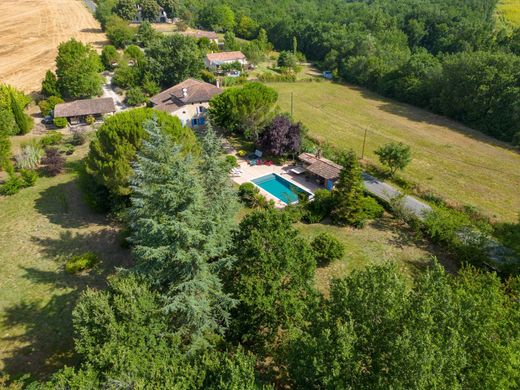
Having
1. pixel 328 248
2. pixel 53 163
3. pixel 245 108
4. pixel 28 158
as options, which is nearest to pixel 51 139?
pixel 28 158

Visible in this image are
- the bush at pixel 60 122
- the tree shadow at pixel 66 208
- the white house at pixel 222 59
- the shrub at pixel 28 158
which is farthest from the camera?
the white house at pixel 222 59

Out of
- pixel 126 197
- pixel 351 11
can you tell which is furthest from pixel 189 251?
pixel 351 11

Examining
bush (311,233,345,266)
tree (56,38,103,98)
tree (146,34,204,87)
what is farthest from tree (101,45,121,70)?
bush (311,233,345,266)

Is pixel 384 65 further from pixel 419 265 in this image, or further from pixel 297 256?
pixel 297 256

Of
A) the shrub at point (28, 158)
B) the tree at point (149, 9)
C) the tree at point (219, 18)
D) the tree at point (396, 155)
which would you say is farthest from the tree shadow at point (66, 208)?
the tree at point (149, 9)

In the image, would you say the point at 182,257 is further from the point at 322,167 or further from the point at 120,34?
the point at 120,34

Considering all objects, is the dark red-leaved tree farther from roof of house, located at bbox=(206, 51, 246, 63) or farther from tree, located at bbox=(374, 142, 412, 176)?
roof of house, located at bbox=(206, 51, 246, 63)

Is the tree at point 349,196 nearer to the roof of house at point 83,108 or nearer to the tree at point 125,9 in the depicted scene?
the roof of house at point 83,108
